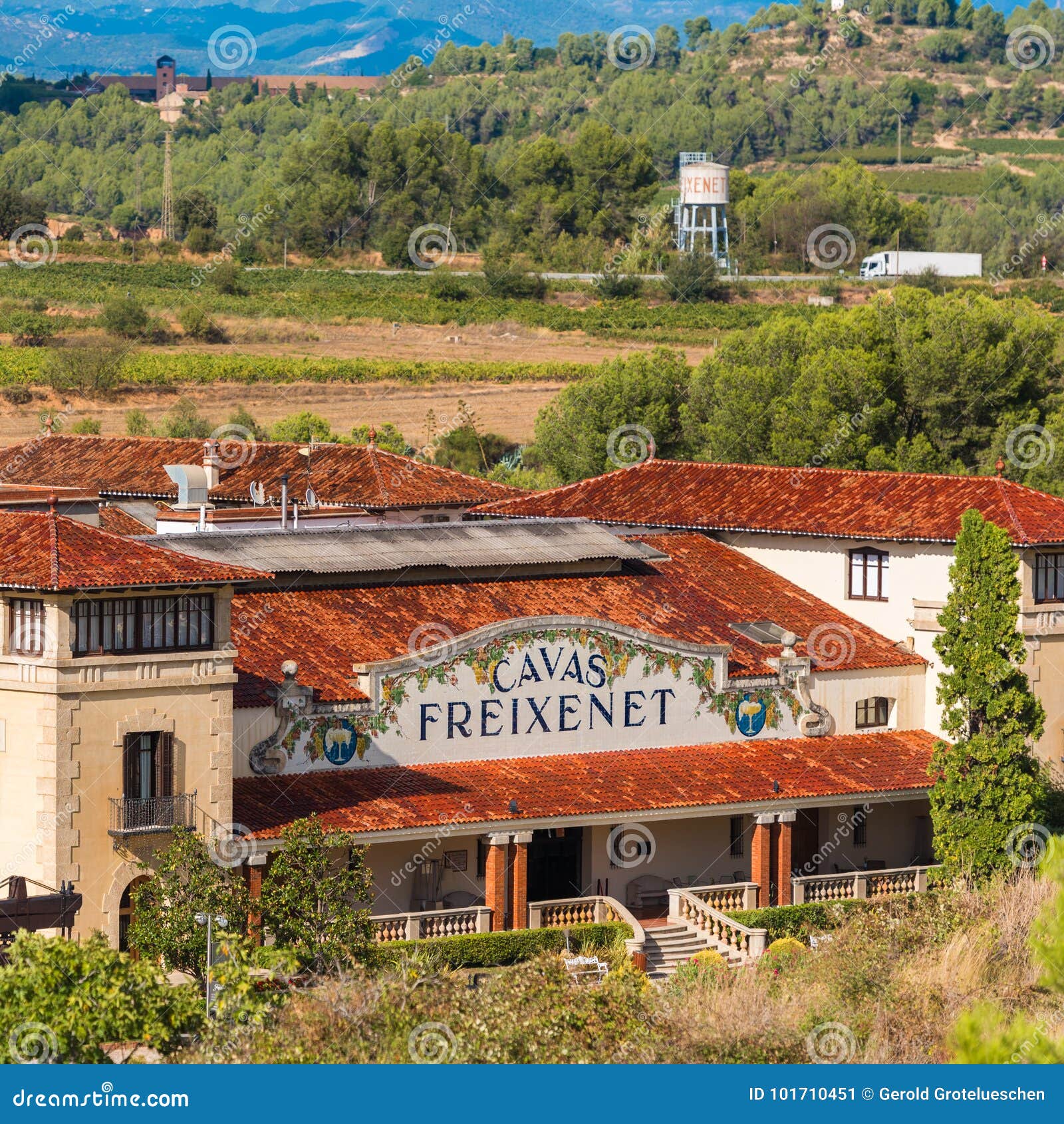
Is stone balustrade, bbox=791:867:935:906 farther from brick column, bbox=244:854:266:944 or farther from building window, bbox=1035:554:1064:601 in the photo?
brick column, bbox=244:854:266:944

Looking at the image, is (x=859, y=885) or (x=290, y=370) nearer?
(x=859, y=885)

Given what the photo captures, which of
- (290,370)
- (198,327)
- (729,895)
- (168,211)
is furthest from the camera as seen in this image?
(168,211)

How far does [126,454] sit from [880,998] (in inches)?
1502

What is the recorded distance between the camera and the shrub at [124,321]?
364ft

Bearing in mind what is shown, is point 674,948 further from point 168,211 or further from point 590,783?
point 168,211

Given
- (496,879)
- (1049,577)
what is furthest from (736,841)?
(1049,577)

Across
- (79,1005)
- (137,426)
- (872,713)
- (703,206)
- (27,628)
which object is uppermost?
(703,206)

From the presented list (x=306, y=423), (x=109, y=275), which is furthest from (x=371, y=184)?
(x=306, y=423)

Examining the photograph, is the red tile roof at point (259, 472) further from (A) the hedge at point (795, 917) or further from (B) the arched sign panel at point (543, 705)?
(A) the hedge at point (795, 917)

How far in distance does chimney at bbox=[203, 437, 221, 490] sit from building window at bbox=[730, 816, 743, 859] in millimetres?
19070

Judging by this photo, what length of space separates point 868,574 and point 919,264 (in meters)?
106

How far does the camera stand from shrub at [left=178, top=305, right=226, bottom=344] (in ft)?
375

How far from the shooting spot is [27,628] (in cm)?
3734

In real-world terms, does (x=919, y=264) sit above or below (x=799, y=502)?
above
